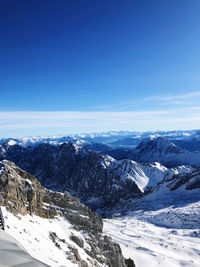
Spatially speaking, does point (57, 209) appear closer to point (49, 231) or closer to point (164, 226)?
point (49, 231)

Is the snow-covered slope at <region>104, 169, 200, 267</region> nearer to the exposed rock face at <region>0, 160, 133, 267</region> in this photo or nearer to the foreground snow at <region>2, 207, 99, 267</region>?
the exposed rock face at <region>0, 160, 133, 267</region>

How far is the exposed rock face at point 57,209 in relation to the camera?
1223 inches

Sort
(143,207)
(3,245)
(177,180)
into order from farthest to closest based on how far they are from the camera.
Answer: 1. (177,180)
2. (143,207)
3. (3,245)

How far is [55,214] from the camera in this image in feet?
133

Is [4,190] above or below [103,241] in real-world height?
above

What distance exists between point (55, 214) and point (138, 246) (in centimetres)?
3350

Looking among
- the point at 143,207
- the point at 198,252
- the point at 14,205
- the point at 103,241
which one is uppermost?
the point at 14,205

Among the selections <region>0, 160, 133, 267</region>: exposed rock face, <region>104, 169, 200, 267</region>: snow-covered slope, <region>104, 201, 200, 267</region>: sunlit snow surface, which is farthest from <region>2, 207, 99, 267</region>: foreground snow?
<region>104, 169, 200, 267</region>: snow-covered slope

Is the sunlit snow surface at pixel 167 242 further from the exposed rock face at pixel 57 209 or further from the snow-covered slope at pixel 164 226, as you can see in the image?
the exposed rock face at pixel 57 209

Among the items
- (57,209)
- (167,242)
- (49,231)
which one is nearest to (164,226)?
(167,242)

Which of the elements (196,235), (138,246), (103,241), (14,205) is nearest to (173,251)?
(138,246)

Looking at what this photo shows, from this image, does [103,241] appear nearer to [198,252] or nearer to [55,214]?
[55,214]

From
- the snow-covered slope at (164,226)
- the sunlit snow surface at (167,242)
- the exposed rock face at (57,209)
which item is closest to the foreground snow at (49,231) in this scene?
the exposed rock face at (57,209)

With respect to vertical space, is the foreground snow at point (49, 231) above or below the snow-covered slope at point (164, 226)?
above
